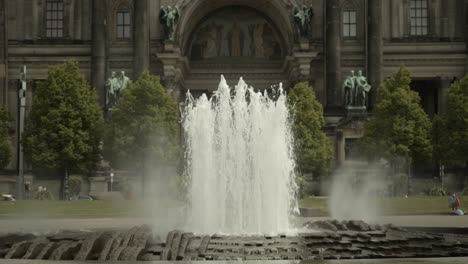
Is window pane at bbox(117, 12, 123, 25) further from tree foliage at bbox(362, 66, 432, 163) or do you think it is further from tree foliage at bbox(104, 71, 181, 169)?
tree foliage at bbox(362, 66, 432, 163)

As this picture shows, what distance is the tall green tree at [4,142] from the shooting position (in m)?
57.9

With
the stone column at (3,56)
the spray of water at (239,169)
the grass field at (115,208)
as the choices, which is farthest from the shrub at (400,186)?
the stone column at (3,56)

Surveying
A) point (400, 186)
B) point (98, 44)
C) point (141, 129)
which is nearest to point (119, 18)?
point (98, 44)

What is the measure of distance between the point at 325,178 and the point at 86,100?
1928 cm

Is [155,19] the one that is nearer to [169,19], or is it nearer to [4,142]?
[169,19]

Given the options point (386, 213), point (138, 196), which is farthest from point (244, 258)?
→ point (138, 196)

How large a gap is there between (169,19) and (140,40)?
9.97 ft

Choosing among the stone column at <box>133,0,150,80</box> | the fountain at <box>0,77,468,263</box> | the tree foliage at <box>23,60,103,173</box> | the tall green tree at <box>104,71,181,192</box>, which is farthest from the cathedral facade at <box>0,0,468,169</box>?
the fountain at <box>0,77,468,263</box>

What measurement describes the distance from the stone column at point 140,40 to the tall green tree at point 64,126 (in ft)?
27.1

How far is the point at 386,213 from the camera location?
38406 mm

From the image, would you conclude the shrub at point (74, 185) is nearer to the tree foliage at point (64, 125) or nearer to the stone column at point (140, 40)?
the tree foliage at point (64, 125)

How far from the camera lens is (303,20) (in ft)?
210

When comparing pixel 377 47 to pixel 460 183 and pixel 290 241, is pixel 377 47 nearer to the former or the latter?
pixel 460 183

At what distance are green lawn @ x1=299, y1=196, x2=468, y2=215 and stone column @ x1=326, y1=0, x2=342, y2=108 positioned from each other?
19.2 meters
